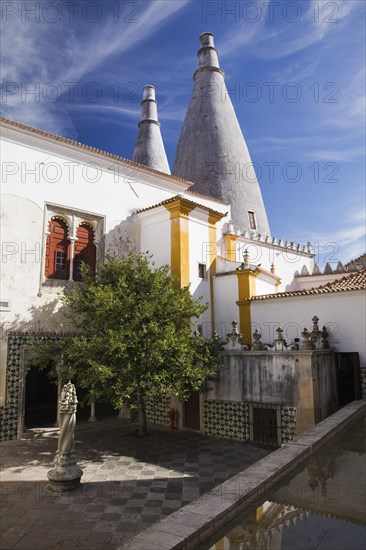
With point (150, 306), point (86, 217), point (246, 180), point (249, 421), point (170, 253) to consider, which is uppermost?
point (246, 180)

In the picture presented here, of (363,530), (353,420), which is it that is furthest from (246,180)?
(363,530)

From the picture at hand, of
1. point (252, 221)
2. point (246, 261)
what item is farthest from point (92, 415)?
point (252, 221)

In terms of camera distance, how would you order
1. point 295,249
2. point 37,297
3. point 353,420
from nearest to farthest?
point 353,420
point 37,297
point 295,249

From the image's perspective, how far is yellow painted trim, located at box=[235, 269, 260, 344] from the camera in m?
12.1

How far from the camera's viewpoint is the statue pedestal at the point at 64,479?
6.28 meters

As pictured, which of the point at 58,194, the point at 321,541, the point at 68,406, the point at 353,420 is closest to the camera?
the point at 321,541

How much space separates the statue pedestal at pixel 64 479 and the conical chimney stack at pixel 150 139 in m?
23.9

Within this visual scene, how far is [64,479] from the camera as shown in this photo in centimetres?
627

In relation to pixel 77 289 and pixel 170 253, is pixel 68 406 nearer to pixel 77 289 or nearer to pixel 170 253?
pixel 77 289

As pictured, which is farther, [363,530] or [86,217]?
[86,217]

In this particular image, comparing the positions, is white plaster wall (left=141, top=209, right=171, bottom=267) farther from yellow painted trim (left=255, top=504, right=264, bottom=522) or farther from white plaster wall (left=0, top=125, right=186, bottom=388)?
yellow painted trim (left=255, top=504, right=264, bottom=522)

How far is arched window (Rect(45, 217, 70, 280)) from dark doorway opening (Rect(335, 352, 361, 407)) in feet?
26.3

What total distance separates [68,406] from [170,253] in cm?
643

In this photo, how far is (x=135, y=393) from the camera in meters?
9.55
